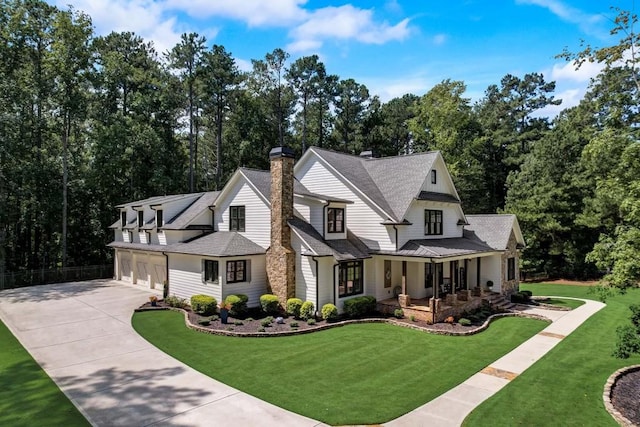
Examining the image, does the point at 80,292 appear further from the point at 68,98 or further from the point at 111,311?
the point at 68,98

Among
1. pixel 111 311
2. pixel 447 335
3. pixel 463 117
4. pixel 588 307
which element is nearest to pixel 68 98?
pixel 111 311

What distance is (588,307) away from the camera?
2156cm

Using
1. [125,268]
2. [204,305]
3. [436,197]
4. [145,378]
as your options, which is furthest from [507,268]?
[125,268]

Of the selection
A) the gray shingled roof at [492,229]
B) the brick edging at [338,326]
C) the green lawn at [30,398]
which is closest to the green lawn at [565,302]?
the gray shingled roof at [492,229]

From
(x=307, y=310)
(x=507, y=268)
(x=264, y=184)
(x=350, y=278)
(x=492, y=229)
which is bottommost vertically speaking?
(x=307, y=310)

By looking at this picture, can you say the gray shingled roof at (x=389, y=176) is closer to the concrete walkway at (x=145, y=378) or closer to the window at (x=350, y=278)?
the window at (x=350, y=278)

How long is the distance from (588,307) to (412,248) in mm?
11146

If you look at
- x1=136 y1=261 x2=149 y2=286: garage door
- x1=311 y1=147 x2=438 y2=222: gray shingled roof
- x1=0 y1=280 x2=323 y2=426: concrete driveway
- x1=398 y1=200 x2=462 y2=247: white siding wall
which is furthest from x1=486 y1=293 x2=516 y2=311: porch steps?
x1=136 y1=261 x2=149 y2=286: garage door

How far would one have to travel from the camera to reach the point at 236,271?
1920 cm

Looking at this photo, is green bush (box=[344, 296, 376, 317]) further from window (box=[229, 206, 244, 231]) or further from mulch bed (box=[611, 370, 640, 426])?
mulch bed (box=[611, 370, 640, 426])

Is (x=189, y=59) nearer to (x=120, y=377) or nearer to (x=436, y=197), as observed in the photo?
(x=436, y=197)

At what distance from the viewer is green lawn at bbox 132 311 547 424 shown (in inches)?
381

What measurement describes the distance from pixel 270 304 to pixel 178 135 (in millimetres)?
35687

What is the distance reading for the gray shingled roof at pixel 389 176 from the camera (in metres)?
20.4
